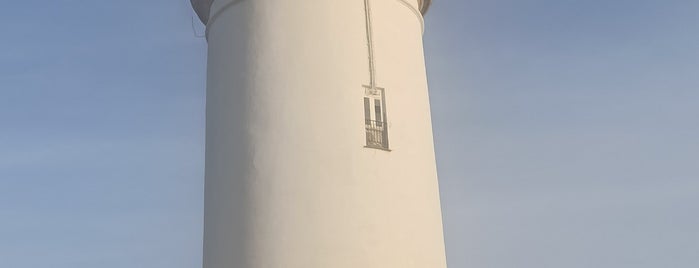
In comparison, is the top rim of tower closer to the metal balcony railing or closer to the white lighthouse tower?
the white lighthouse tower

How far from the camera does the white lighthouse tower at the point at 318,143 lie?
36.5ft

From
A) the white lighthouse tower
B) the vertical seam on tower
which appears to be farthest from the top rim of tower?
the vertical seam on tower

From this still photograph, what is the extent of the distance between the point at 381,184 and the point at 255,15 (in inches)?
142

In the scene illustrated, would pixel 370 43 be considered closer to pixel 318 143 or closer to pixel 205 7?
pixel 318 143

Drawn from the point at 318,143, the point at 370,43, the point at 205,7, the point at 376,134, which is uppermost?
the point at 205,7

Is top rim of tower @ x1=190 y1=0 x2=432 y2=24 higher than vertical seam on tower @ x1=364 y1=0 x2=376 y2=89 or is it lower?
higher

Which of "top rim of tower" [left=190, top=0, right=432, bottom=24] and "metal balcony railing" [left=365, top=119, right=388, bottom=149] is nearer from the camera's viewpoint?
"metal balcony railing" [left=365, top=119, right=388, bottom=149]

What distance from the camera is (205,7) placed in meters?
14.2

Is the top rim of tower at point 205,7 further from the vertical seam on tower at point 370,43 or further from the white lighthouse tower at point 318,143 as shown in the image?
the vertical seam on tower at point 370,43

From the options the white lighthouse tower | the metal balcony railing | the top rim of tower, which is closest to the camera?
the white lighthouse tower

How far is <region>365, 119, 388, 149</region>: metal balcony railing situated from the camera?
11773 millimetres

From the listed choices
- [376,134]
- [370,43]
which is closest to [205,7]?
[370,43]

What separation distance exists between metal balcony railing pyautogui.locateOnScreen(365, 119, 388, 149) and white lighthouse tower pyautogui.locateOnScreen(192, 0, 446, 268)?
0.06 ft

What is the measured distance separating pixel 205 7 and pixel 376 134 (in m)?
4.64
